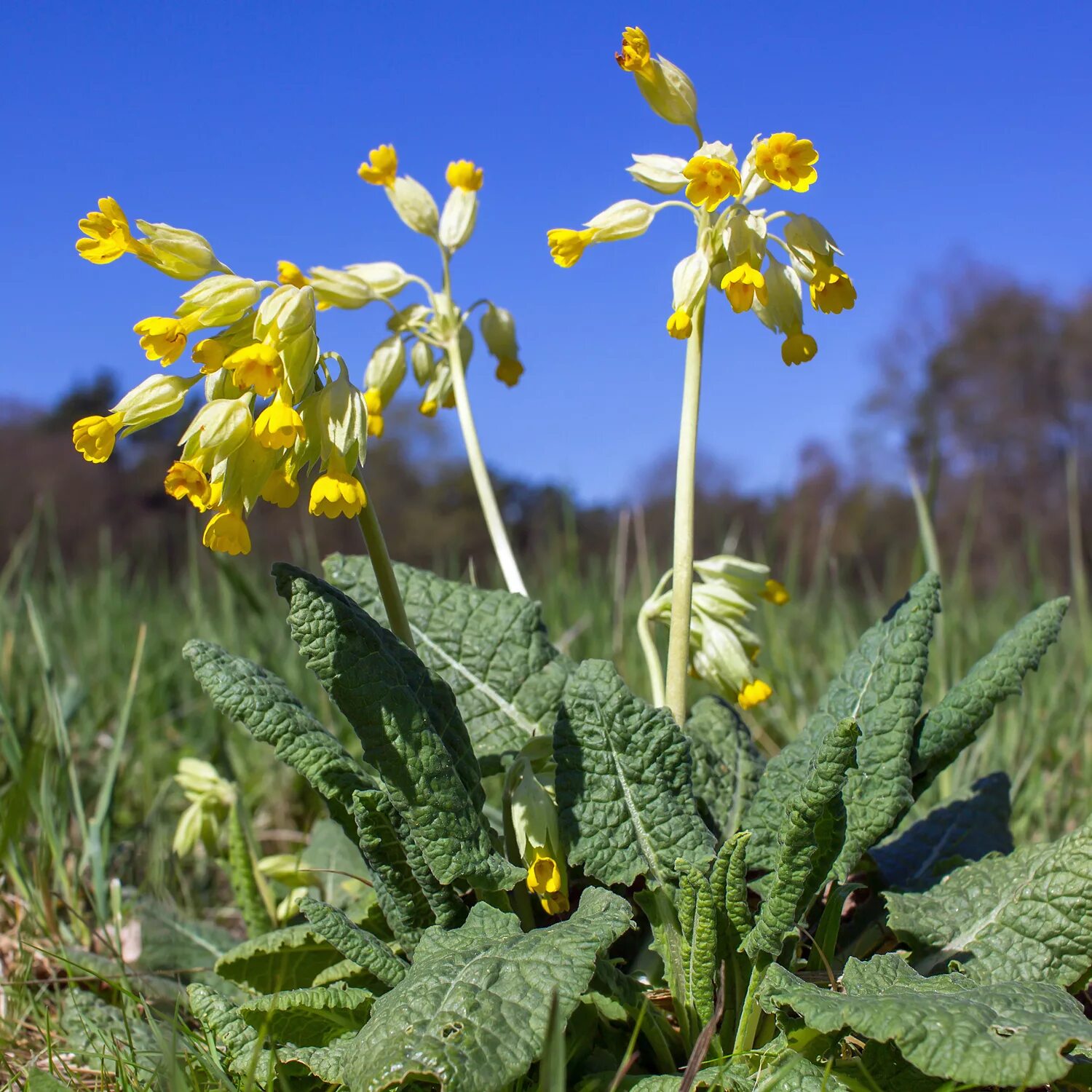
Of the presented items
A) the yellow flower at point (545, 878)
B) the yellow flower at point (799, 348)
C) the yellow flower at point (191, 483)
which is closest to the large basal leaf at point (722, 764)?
the yellow flower at point (545, 878)

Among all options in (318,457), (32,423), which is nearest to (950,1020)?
(318,457)

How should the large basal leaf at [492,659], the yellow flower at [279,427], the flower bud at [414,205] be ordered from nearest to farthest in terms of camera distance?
the yellow flower at [279,427] < the large basal leaf at [492,659] < the flower bud at [414,205]

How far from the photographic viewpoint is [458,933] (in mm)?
1604

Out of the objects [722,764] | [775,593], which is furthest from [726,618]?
[722,764]

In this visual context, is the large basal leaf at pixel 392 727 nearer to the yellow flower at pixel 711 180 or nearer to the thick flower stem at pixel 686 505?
the thick flower stem at pixel 686 505

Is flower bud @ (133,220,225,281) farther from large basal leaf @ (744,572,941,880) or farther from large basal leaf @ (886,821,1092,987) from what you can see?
large basal leaf @ (886,821,1092,987)

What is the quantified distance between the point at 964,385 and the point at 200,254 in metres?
22.7

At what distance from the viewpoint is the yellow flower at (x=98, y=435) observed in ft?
5.44

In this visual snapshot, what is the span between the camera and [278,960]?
1.94 m

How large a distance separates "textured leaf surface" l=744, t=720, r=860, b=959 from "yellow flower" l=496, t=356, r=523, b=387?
1.21 meters

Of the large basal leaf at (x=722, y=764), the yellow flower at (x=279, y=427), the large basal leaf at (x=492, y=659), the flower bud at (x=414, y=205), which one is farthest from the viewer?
the flower bud at (x=414, y=205)

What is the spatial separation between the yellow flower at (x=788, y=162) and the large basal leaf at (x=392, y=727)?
0.98 m

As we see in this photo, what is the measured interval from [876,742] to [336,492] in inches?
39.7

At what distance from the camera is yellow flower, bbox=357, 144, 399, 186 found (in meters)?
2.35
